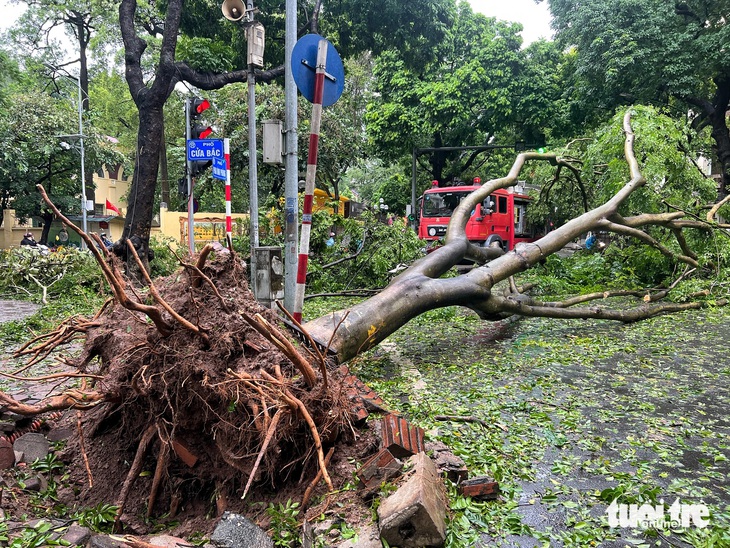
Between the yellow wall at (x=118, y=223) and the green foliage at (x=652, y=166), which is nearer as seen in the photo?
the green foliage at (x=652, y=166)

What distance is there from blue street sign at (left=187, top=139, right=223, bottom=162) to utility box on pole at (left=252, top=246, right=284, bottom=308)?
3.86m

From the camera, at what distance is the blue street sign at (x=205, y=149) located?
8.45m

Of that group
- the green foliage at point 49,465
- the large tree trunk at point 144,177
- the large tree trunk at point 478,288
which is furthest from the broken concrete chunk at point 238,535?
the large tree trunk at point 144,177

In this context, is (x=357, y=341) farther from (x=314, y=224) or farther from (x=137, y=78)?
(x=137, y=78)

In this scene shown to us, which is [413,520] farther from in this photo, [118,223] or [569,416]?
[118,223]

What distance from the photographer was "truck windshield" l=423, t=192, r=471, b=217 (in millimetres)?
15477

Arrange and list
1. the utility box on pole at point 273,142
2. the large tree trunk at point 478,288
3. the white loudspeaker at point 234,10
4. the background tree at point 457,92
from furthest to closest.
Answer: the background tree at point 457,92, the white loudspeaker at point 234,10, the utility box on pole at point 273,142, the large tree trunk at point 478,288

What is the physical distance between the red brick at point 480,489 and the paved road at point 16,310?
25.8ft

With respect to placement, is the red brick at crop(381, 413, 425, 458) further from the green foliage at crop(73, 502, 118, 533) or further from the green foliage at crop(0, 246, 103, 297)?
the green foliage at crop(0, 246, 103, 297)

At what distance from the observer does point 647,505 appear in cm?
248

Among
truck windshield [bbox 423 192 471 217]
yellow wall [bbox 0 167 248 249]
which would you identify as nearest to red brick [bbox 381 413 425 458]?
yellow wall [bbox 0 167 248 249]

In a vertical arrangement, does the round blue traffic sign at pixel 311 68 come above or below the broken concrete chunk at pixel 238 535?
above

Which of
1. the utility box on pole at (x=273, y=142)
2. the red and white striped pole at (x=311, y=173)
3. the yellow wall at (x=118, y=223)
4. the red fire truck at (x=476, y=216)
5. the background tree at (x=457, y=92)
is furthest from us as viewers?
the background tree at (x=457, y=92)

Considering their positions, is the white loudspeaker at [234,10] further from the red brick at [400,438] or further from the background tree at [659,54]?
the background tree at [659,54]
